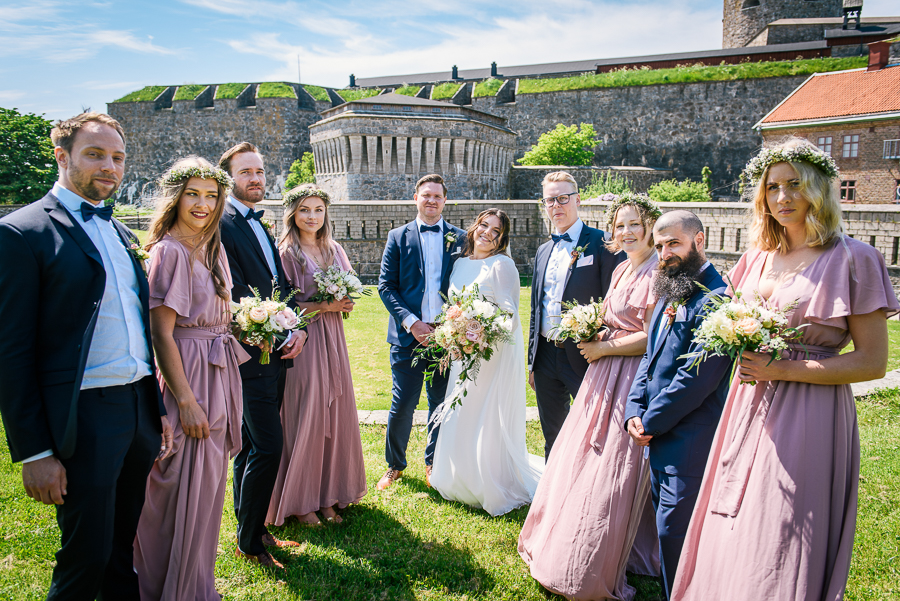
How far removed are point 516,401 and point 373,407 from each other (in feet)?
10.4

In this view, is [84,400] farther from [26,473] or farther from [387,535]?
[387,535]

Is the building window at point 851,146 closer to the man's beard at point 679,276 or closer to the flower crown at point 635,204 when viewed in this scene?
the flower crown at point 635,204

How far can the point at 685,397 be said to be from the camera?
8.18ft

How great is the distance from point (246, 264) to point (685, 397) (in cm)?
261

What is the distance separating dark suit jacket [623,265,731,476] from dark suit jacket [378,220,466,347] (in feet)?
7.34

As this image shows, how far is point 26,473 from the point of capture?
202cm

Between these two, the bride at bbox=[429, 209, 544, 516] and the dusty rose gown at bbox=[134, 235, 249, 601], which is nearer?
the dusty rose gown at bbox=[134, 235, 249, 601]

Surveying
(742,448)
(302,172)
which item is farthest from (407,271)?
(302,172)

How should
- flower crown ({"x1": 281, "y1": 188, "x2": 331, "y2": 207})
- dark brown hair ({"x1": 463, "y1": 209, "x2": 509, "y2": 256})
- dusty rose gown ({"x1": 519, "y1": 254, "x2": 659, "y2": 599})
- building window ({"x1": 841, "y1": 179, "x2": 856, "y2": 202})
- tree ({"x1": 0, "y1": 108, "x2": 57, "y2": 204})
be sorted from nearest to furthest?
dusty rose gown ({"x1": 519, "y1": 254, "x2": 659, "y2": 599}) < flower crown ({"x1": 281, "y1": 188, "x2": 331, "y2": 207}) < dark brown hair ({"x1": 463, "y1": 209, "x2": 509, "y2": 256}) < building window ({"x1": 841, "y1": 179, "x2": 856, "y2": 202}) < tree ({"x1": 0, "y1": 108, "x2": 57, "y2": 204})

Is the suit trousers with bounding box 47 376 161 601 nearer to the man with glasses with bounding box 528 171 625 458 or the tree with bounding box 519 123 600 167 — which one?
the man with glasses with bounding box 528 171 625 458

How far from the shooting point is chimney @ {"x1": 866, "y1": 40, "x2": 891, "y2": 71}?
2635 centimetres

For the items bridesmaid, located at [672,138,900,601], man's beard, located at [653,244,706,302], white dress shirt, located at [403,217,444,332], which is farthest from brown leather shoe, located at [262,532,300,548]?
man's beard, located at [653,244,706,302]

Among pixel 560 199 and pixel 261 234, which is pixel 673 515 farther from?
pixel 261 234

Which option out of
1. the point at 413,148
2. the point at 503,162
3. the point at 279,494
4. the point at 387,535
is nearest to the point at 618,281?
the point at 387,535
